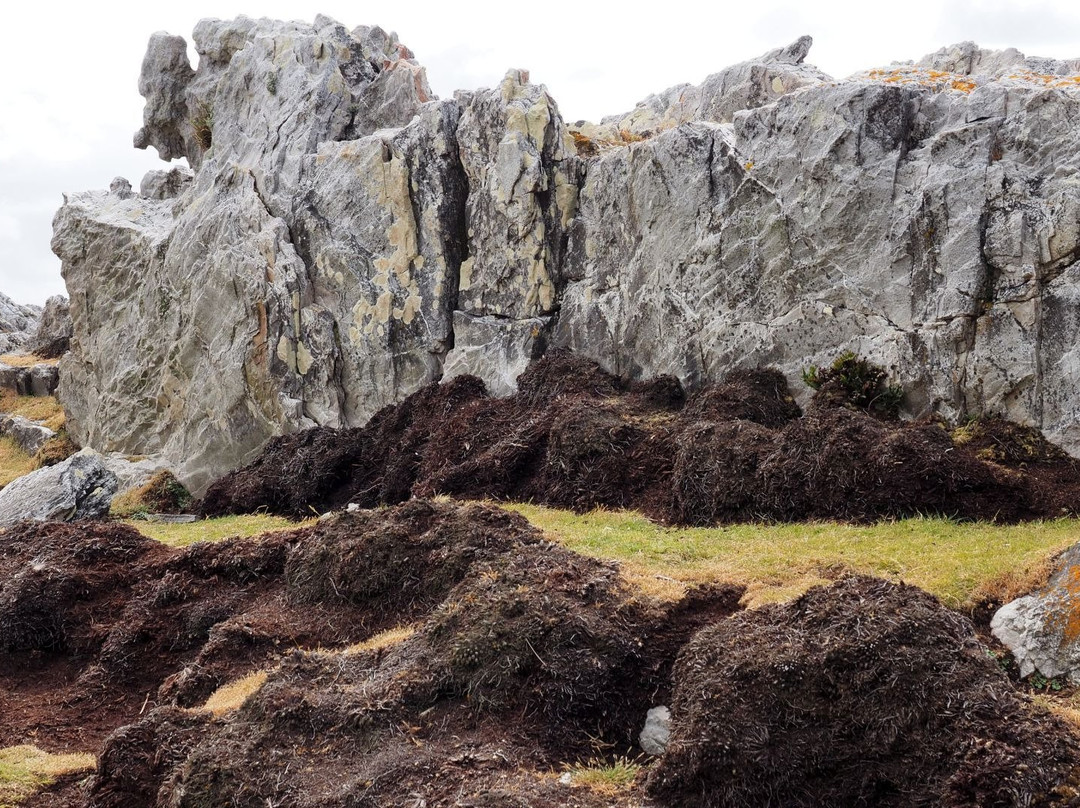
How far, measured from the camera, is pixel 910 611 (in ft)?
30.9

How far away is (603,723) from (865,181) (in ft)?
46.5

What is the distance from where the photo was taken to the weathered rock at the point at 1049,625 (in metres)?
9.42

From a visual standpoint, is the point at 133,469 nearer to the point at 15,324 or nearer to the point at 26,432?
the point at 26,432

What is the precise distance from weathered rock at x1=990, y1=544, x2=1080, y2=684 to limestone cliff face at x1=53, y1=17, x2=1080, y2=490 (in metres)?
7.38

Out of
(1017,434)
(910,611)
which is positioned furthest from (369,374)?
(910,611)

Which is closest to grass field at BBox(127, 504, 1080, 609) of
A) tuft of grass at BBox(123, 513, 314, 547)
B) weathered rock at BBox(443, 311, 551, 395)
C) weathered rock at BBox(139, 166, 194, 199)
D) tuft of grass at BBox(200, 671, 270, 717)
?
tuft of grass at BBox(200, 671, 270, 717)

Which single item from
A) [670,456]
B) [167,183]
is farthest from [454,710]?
[167,183]

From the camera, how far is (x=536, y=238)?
26344mm

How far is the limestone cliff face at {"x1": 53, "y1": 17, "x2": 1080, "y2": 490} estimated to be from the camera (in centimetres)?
1816

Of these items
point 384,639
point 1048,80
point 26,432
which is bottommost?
point 26,432

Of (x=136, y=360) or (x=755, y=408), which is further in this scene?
(x=136, y=360)

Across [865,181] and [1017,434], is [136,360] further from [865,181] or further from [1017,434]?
[1017,434]

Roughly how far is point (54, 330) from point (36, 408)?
10.3m

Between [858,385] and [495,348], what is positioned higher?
[495,348]
